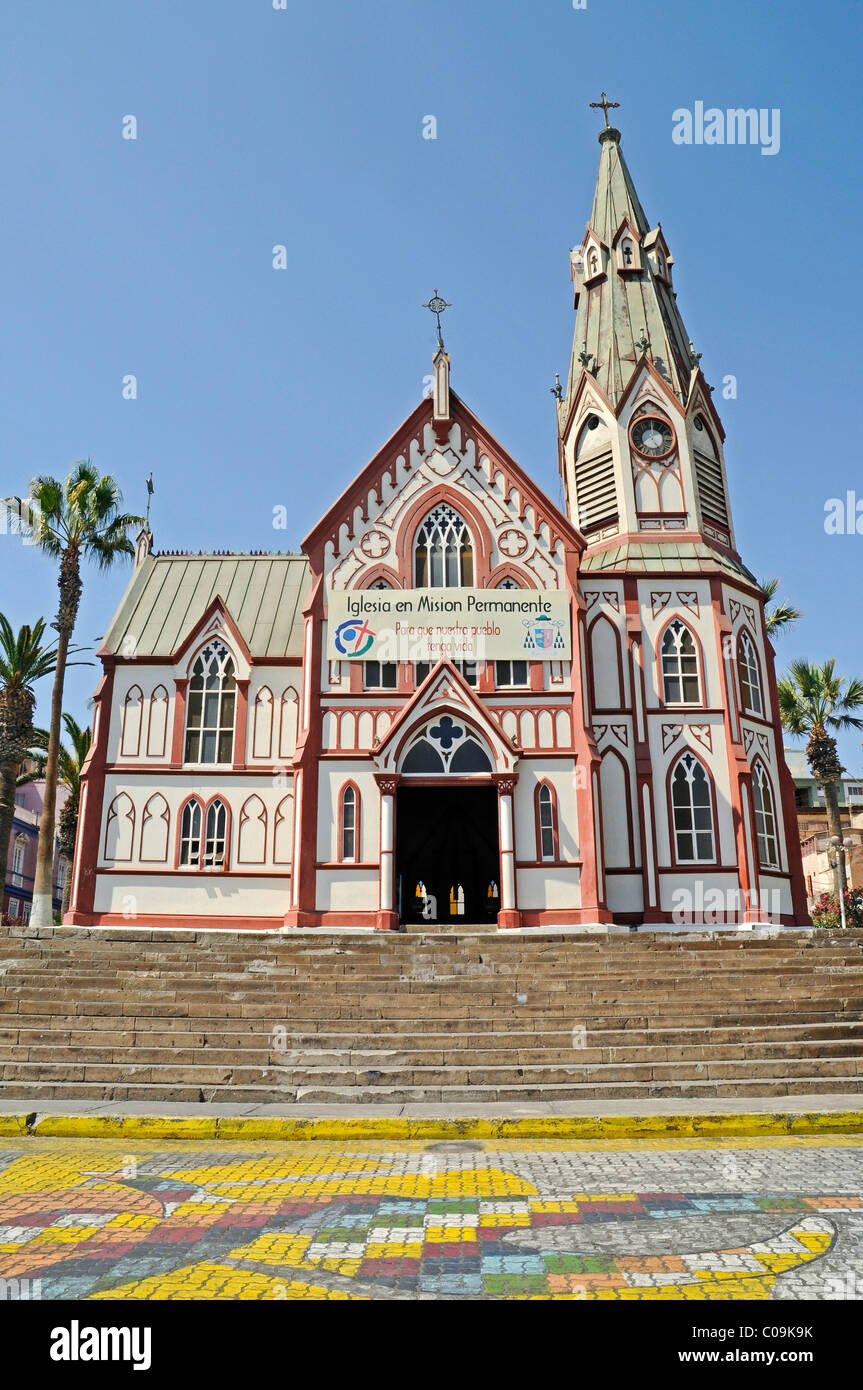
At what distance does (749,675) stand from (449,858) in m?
11.5

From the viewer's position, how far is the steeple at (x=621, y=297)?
3262cm

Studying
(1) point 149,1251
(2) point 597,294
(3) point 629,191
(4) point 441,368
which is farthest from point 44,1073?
(3) point 629,191

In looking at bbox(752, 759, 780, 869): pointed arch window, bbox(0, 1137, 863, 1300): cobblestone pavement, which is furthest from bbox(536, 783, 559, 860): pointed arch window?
bbox(0, 1137, 863, 1300): cobblestone pavement

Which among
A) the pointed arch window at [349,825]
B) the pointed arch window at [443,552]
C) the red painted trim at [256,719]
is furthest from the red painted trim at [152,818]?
the pointed arch window at [443,552]

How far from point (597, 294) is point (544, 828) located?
67.8 feet

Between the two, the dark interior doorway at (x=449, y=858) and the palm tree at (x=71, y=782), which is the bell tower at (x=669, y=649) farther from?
the palm tree at (x=71, y=782)

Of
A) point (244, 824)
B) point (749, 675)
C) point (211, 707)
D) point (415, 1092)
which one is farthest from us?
point (211, 707)

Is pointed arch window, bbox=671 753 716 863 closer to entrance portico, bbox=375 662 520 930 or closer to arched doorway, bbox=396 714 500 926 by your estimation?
entrance portico, bbox=375 662 520 930

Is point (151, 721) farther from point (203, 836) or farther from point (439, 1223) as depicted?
point (439, 1223)

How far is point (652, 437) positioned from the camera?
3133cm

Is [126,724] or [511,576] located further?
[126,724]

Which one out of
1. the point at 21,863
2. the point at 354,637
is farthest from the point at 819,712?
the point at 21,863

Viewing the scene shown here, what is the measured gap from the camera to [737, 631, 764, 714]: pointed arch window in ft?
93.9

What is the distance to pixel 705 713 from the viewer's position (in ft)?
90.4
